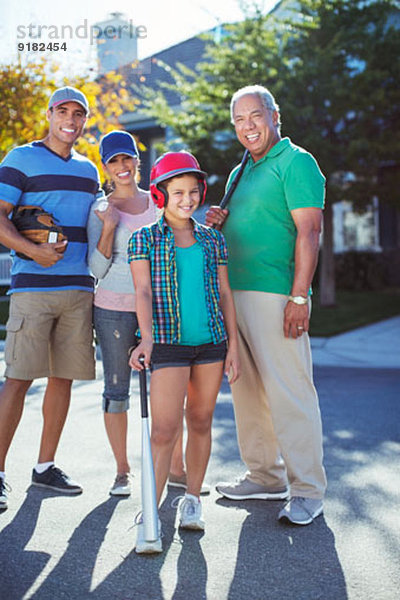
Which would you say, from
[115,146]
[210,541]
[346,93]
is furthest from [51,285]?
[346,93]

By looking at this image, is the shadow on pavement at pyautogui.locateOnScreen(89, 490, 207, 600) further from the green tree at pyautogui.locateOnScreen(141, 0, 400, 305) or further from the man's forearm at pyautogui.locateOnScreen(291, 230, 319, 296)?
the green tree at pyautogui.locateOnScreen(141, 0, 400, 305)

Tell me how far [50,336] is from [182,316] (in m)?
1.09

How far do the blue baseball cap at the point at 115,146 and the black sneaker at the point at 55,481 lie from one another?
1764 millimetres

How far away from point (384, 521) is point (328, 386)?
3932mm

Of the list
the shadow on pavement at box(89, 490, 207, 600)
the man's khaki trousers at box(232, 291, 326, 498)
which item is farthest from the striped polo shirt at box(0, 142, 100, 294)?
the shadow on pavement at box(89, 490, 207, 600)

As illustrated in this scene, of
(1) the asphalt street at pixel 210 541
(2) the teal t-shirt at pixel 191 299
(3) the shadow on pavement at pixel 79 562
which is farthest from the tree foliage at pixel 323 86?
(3) the shadow on pavement at pixel 79 562

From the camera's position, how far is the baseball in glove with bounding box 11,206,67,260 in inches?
156

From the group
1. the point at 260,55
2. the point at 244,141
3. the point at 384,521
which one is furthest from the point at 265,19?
the point at 384,521

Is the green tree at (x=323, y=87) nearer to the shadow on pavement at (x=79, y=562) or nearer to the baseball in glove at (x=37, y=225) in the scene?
the baseball in glove at (x=37, y=225)

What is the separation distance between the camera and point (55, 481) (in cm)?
421

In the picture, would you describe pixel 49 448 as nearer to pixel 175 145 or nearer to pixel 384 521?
pixel 384 521

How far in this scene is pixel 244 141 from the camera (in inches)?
153

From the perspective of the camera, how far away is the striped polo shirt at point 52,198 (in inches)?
159

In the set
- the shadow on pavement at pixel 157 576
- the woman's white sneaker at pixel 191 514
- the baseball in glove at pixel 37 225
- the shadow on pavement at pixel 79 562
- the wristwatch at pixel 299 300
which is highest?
the baseball in glove at pixel 37 225
